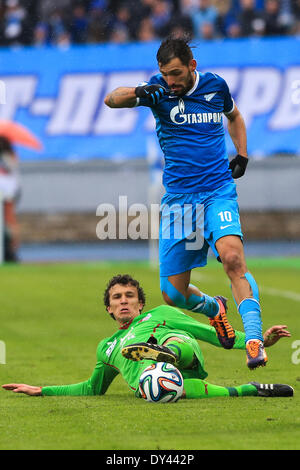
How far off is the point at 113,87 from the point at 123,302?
1662cm

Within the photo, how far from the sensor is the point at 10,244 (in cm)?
2264

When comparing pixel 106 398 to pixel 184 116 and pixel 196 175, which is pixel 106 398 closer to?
pixel 196 175

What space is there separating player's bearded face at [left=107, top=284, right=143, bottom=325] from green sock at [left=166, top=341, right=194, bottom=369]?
2.03ft

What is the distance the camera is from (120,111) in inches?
928

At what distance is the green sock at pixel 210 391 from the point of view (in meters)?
7.18

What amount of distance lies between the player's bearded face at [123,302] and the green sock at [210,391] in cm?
74

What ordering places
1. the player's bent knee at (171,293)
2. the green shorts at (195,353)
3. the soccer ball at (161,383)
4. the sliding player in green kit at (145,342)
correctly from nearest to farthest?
1. the soccer ball at (161,383)
2. the sliding player in green kit at (145,342)
3. the green shorts at (195,353)
4. the player's bent knee at (171,293)

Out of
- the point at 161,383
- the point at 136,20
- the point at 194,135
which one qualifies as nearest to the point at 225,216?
the point at 194,135

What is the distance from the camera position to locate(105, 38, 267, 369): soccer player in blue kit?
24.5 ft

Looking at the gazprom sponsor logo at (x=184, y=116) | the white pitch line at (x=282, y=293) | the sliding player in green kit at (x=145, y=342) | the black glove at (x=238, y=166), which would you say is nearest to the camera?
the sliding player in green kit at (x=145, y=342)

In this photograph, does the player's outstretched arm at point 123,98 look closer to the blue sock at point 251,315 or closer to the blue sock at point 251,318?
the blue sock at point 251,315

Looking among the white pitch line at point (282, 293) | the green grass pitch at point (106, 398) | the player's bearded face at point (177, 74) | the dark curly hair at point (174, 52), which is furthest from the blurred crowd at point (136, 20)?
the dark curly hair at point (174, 52)

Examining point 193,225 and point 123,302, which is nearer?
point 123,302
